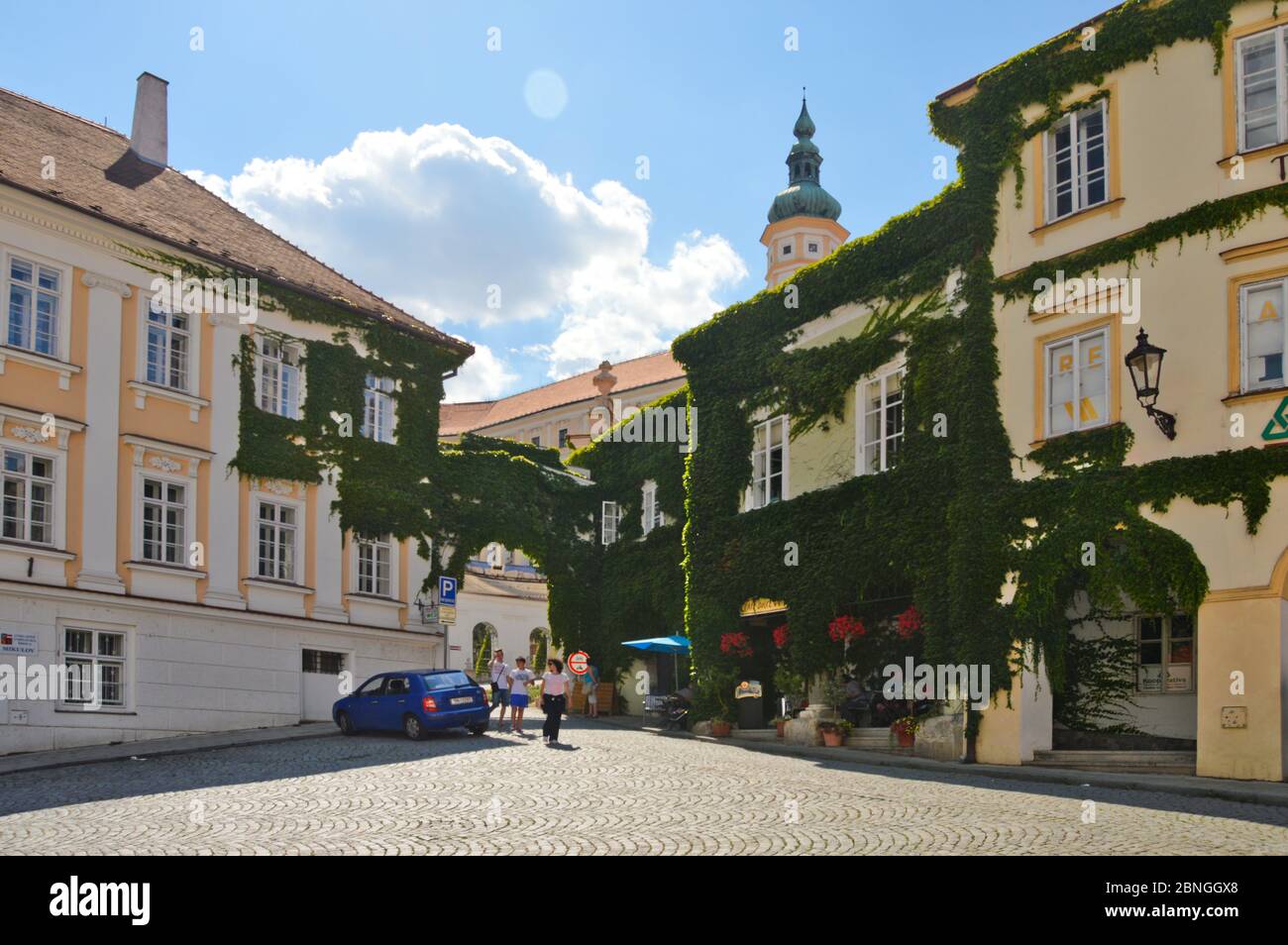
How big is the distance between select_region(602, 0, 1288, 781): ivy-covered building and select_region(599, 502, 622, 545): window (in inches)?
531

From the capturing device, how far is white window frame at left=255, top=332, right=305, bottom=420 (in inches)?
1226

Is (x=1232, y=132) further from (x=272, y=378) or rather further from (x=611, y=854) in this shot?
(x=272, y=378)

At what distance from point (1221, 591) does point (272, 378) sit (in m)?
21.4

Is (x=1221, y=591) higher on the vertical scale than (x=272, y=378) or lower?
lower

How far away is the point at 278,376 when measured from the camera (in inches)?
1249

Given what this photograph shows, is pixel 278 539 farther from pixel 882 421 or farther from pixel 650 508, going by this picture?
pixel 882 421

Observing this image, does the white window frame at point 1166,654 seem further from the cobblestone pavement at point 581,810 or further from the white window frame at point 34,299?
the white window frame at point 34,299

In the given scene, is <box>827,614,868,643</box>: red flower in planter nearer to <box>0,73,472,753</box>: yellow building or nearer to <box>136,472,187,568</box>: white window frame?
<box>0,73,472,753</box>: yellow building

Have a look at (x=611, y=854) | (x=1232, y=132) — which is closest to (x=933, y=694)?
(x=1232, y=132)

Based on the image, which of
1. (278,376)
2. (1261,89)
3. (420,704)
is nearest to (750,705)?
(420,704)

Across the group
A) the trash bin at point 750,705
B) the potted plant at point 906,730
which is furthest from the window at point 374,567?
the potted plant at point 906,730

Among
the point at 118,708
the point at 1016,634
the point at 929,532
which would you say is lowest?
the point at 118,708

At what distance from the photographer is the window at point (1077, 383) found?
2133cm

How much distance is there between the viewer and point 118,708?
26.5 m
